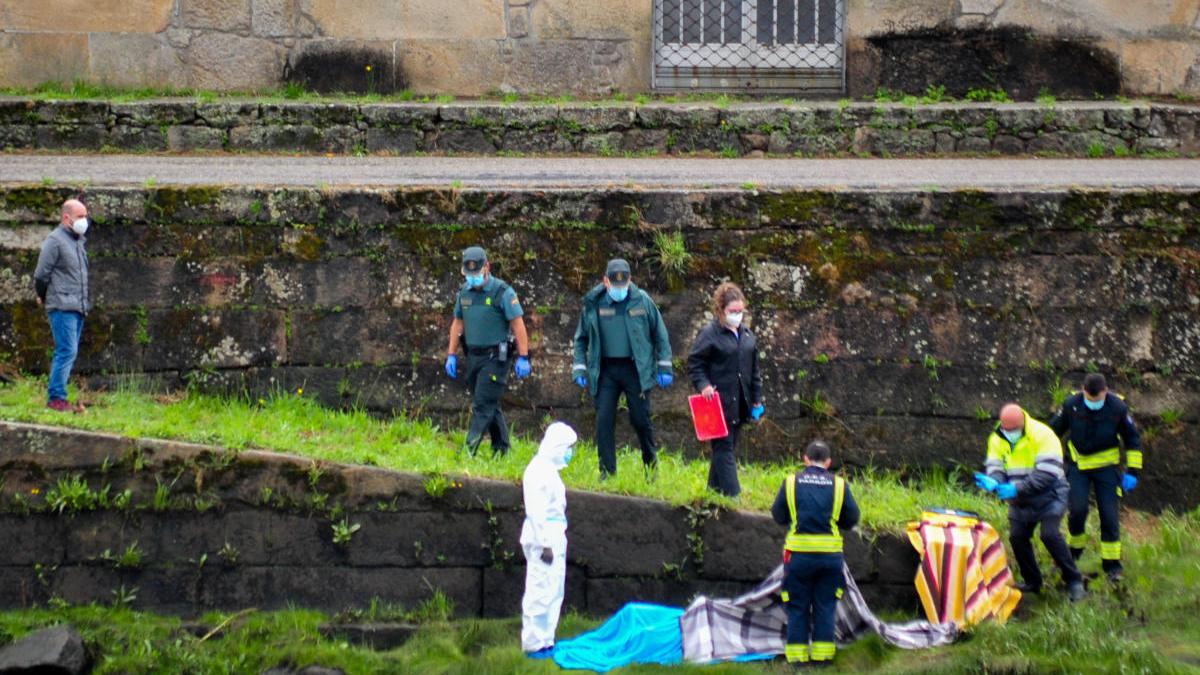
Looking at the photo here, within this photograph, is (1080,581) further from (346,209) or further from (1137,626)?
(346,209)

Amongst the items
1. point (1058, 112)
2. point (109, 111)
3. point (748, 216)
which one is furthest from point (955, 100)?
point (109, 111)

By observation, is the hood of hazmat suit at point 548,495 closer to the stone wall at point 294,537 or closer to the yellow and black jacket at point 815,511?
the stone wall at point 294,537

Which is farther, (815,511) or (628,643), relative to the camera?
(628,643)

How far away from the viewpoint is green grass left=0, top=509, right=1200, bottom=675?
9.08m

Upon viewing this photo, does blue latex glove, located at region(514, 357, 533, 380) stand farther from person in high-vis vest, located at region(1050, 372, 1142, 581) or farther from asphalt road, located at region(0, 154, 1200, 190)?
person in high-vis vest, located at region(1050, 372, 1142, 581)

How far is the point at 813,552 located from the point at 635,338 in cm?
223

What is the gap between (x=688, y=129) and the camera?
1573 centimetres

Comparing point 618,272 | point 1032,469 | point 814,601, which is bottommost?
point 814,601

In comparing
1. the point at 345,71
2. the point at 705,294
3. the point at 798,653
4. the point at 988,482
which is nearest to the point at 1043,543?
the point at 988,482

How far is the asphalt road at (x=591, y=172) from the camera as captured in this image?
12906 millimetres

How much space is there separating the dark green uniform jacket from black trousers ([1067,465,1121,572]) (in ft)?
9.57

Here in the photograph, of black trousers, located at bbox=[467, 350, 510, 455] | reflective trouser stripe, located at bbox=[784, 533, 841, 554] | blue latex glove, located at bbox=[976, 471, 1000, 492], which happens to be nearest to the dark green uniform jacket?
black trousers, located at bbox=[467, 350, 510, 455]

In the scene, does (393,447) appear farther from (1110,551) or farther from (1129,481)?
(1129,481)

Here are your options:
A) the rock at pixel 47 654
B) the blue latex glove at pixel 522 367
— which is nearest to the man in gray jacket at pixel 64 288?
the rock at pixel 47 654
